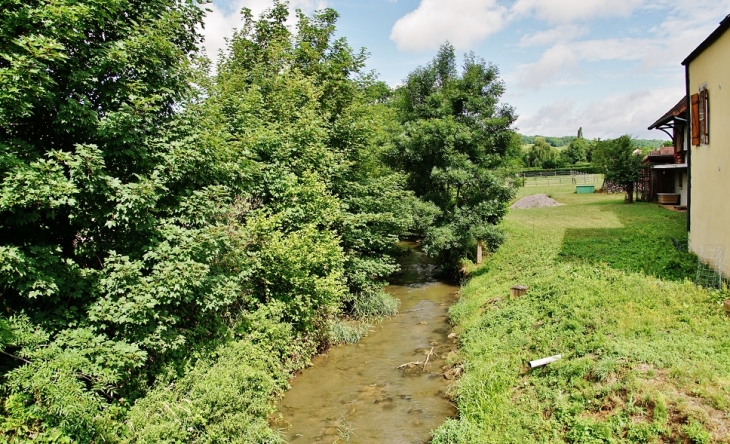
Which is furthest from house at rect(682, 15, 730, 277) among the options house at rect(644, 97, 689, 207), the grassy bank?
house at rect(644, 97, 689, 207)

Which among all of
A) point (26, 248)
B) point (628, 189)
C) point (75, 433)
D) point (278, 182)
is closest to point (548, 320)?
point (278, 182)

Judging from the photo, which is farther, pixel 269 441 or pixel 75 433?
pixel 269 441

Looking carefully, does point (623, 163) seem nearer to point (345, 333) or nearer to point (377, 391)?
point (345, 333)

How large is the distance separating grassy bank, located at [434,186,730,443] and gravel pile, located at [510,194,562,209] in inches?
749

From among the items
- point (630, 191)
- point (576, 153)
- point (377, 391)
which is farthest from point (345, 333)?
point (576, 153)

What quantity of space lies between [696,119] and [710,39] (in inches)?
103

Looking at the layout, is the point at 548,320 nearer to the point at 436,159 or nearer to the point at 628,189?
the point at 436,159

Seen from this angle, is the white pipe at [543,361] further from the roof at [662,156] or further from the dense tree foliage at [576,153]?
the dense tree foliage at [576,153]

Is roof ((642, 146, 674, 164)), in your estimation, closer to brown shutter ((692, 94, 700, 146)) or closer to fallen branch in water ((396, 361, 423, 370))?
brown shutter ((692, 94, 700, 146))

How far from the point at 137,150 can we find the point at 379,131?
15.2 meters

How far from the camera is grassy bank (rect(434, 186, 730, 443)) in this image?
7.45 meters

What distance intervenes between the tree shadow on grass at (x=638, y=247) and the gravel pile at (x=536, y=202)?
11.1m

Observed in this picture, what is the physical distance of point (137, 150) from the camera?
816 centimetres

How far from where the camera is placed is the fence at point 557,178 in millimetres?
54819
